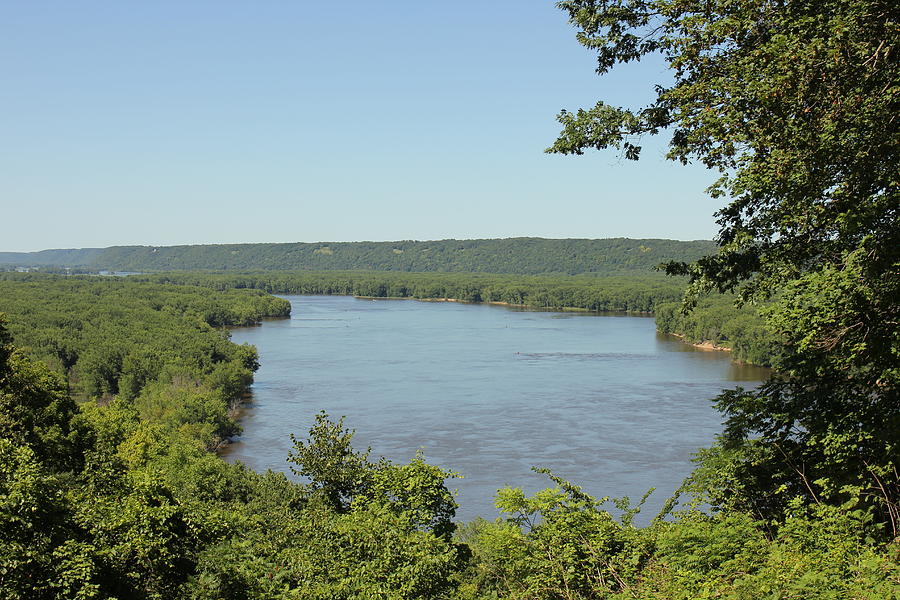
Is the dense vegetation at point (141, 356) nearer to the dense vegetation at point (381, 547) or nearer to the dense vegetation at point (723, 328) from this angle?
the dense vegetation at point (381, 547)

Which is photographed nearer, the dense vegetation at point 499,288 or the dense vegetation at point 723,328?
the dense vegetation at point 723,328

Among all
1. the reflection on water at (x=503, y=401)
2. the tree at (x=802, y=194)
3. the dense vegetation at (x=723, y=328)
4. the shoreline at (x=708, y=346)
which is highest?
the tree at (x=802, y=194)

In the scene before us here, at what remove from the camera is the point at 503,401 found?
4419cm

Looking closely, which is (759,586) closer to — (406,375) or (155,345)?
(406,375)

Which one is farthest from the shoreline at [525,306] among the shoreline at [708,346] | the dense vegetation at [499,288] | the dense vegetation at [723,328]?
the shoreline at [708,346]

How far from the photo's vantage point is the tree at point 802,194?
7.32 m

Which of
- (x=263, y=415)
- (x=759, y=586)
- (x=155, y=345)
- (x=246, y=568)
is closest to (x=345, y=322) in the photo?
(x=155, y=345)

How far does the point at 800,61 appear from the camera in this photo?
7352 millimetres

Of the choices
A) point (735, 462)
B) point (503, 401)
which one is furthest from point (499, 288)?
point (735, 462)

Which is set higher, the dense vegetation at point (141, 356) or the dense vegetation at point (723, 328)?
the dense vegetation at point (723, 328)

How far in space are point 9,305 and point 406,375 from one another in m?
35.0

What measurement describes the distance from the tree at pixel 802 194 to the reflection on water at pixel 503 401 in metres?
16.1

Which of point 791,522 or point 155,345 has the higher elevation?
point 791,522

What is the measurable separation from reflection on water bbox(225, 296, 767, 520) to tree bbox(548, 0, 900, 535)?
1609 centimetres
